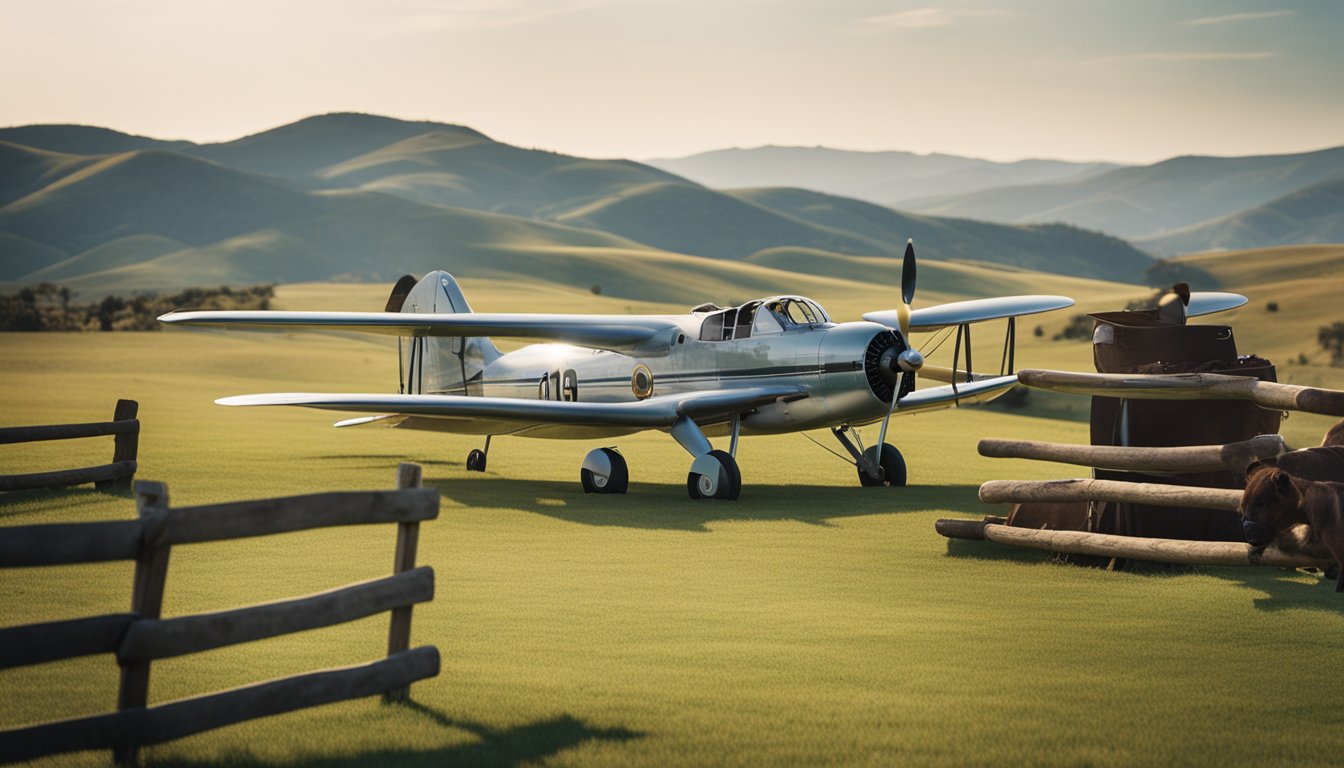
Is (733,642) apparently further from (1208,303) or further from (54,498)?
(54,498)

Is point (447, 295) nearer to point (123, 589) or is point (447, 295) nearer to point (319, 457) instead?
point (319, 457)

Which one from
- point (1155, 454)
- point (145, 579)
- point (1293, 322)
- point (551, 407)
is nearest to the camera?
point (145, 579)

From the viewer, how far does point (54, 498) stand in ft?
59.4

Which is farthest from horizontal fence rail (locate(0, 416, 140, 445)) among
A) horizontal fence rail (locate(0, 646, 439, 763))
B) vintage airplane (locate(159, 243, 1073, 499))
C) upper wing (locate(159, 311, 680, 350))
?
horizontal fence rail (locate(0, 646, 439, 763))

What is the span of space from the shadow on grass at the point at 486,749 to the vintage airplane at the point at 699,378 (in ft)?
39.3

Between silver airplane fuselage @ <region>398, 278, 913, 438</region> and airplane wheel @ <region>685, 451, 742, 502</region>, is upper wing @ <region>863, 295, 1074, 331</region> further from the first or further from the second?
airplane wheel @ <region>685, 451, 742, 502</region>

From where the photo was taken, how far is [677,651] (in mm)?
9742

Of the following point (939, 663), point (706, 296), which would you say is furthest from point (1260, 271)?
point (939, 663)

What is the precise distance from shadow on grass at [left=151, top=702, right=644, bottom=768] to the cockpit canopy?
45.5 feet

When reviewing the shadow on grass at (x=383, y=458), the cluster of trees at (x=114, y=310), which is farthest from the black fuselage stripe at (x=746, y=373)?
the cluster of trees at (x=114, y=310)

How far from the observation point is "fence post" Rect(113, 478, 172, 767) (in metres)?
6.18

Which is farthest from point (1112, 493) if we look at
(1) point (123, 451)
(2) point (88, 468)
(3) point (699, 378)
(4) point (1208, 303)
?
(1) point (123, 451)

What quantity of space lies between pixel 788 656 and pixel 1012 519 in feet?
18.6

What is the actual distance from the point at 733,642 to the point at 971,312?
42.9 ft
